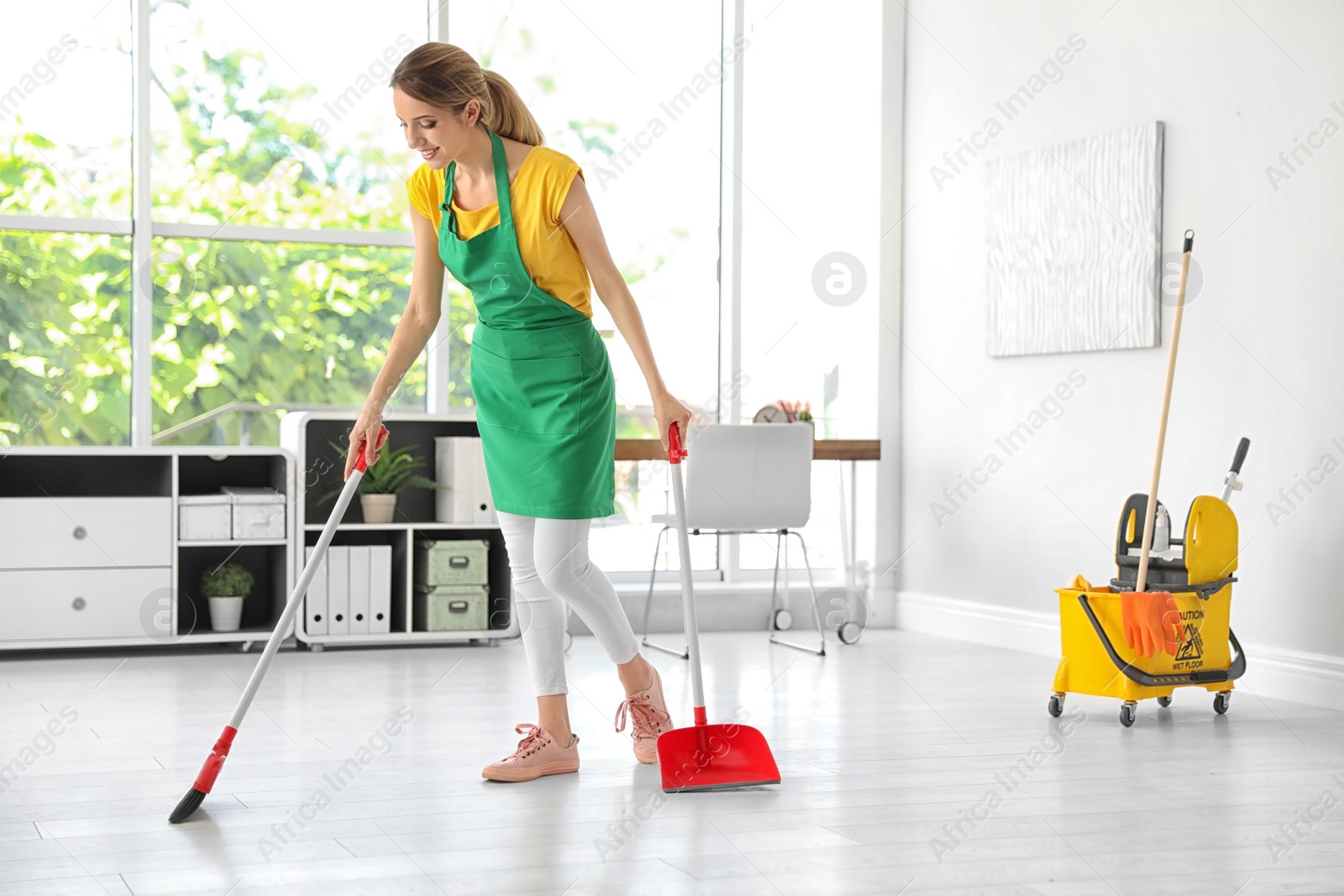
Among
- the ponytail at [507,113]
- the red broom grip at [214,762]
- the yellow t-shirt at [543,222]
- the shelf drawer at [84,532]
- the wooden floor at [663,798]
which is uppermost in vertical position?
the ponytail at [507,113]

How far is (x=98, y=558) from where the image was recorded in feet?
13.0

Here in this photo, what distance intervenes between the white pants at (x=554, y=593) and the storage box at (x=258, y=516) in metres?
1.85

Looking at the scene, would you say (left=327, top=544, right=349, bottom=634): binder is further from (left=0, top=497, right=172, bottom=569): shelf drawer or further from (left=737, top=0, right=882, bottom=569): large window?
(left=737, top=0, right=882, bottom=569): large window

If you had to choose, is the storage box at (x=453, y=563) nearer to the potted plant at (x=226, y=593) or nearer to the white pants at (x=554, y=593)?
the potted plant at (x=226, y=593)

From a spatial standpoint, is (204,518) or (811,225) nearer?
(204,518)

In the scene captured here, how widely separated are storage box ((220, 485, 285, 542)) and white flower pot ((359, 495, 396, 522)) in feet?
0.85

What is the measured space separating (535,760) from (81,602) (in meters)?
2.07

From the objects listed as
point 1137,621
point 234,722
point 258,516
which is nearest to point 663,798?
point 234,722

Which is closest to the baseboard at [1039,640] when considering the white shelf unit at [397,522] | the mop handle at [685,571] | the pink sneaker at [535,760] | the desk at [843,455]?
the desk at [843,455]

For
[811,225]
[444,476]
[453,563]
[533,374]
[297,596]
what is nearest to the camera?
[297,596]

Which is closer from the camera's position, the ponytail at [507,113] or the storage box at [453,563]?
the ponytail at [507,113]

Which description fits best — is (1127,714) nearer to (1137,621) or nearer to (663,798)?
(1137,621)

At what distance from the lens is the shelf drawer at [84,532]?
153 inches

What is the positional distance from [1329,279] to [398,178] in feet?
9.53
